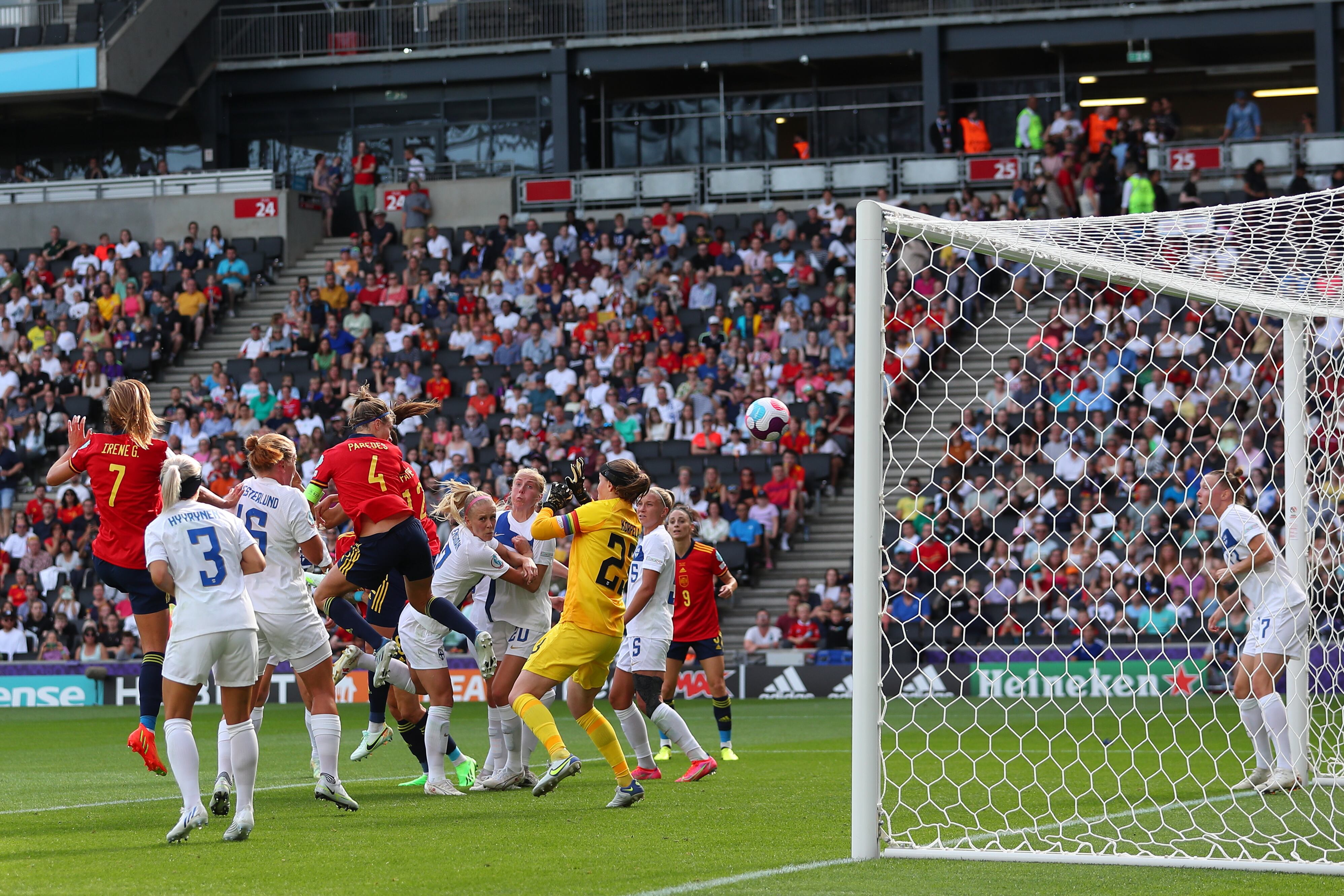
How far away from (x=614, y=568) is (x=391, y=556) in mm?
1654

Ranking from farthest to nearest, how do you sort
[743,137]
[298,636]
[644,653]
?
[743,137] → [644,653] → [298,636]

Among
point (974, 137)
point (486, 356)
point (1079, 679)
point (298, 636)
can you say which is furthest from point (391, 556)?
point (974, 137)

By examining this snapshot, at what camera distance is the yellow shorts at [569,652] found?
30.1 feet

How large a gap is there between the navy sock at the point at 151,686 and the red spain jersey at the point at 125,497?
570 millimetres

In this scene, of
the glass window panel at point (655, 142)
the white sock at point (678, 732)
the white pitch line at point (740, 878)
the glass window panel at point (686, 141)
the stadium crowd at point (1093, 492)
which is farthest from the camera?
the glass window panel at point (655, 142)

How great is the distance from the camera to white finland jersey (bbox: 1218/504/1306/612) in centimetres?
1012

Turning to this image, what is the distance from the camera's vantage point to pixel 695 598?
532 inches

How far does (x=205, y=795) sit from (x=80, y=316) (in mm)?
21415

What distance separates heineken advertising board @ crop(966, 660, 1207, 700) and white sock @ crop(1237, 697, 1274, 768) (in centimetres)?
778

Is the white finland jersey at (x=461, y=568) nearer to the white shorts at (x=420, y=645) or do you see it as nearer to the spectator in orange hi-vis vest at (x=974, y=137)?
the white shorts at (x=420, y=645)

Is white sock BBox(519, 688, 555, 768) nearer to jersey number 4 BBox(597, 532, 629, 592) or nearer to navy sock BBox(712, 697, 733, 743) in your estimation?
jersey number 4 BBox(597, 532, 629, 592)

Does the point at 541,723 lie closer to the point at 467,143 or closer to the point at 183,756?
the point at 183,756

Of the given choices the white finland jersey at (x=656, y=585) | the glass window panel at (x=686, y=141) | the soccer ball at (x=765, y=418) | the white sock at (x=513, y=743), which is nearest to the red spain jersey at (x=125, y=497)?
the white sock at (x=513, y=743)

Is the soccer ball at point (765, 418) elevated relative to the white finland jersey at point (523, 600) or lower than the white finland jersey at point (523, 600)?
elevated
